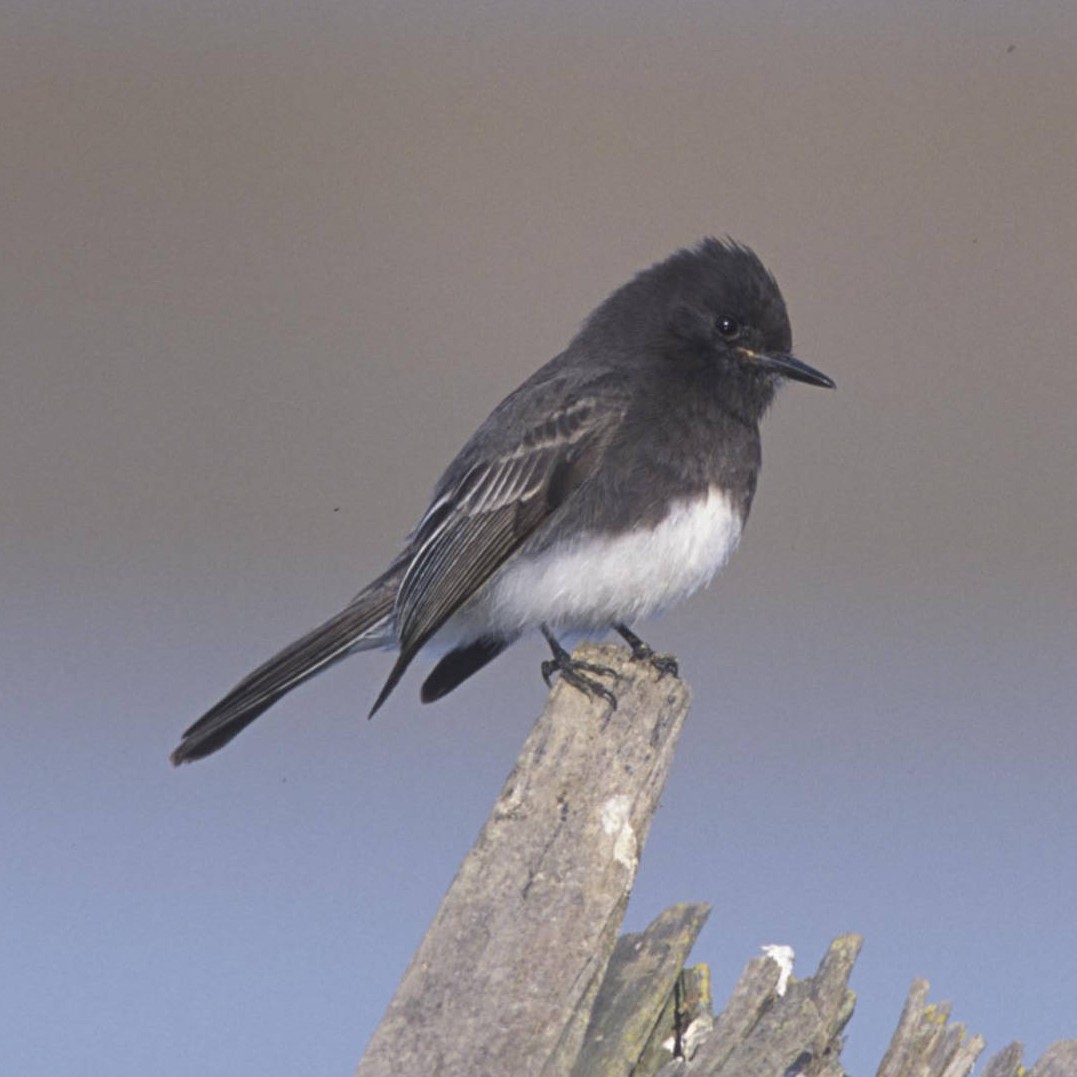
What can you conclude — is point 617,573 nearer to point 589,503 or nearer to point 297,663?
point 589,503

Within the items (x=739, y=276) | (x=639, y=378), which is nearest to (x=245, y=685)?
(x=639, y=378)

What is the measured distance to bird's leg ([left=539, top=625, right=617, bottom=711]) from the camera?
3108 millimetres

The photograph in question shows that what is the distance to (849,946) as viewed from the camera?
2387 mm

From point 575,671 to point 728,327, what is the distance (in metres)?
1.58

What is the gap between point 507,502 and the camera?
447 cm

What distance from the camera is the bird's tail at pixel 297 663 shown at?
4.24 m

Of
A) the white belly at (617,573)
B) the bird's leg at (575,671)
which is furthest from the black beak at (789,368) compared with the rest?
the bird's leg at (575,671)

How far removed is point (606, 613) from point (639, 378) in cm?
65

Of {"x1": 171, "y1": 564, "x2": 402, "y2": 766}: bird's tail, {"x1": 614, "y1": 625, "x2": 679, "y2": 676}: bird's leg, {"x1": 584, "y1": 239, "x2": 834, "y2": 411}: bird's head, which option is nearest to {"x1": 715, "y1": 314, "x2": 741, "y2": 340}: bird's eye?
{"x1": 584, "y1": 239, "x2": 834, "y2": 411}: bird's head

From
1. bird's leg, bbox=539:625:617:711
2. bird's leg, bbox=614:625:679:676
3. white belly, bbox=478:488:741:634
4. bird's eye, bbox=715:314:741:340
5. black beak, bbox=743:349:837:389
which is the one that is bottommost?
bird's leg, bbox=539:625:617:711

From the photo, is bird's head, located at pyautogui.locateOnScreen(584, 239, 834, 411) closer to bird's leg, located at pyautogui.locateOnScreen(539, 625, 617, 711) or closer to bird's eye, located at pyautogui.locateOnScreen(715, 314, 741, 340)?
bird's eye, located at pyautogui.locateOnScreen(715, 314, 741, 340)

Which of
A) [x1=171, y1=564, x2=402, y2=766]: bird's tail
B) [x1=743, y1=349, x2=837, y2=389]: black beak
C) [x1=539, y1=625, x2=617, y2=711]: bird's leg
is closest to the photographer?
[x1=539, y1=625, x2=617, y2=711]: bird's leg

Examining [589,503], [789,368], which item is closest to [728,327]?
[789,368]

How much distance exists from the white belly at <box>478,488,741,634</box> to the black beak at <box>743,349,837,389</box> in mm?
468
